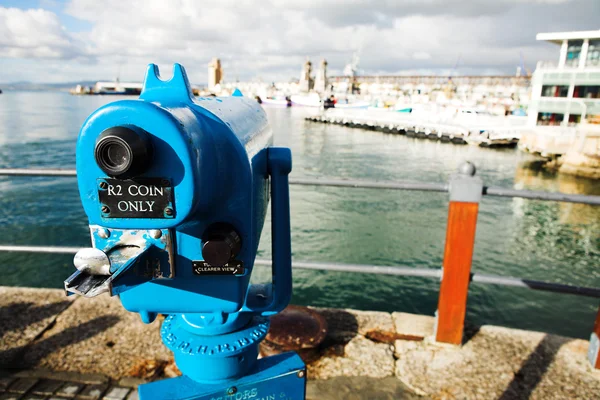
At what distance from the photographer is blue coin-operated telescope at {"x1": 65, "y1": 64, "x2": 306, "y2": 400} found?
0.85m

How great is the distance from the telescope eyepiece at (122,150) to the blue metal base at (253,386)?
0.66 metres

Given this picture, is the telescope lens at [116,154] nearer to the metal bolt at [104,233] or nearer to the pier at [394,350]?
the metal bolt at [104,233]

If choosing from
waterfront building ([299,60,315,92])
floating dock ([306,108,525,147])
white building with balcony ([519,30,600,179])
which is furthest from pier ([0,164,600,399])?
waterfront building ([299,60,315,92])

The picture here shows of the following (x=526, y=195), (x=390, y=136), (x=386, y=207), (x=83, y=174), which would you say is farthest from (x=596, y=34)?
(x=83, y=174)

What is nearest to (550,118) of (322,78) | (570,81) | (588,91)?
(588,91)

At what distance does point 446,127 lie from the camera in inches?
1535

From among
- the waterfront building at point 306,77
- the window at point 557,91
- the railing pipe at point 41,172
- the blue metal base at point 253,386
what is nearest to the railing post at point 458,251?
the blue metal base at point 253,386

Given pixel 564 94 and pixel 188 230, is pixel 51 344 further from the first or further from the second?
pixel 564 94

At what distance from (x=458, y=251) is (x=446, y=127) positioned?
39.6 m

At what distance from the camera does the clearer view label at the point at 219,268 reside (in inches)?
41.4

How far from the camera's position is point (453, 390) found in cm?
213

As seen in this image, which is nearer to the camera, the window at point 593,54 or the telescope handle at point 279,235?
the telescope handle at point 279,235

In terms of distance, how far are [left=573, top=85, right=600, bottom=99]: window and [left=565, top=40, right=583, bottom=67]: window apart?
204 centimetres

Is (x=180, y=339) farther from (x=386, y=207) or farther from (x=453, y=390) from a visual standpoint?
(x=386, y=207)
